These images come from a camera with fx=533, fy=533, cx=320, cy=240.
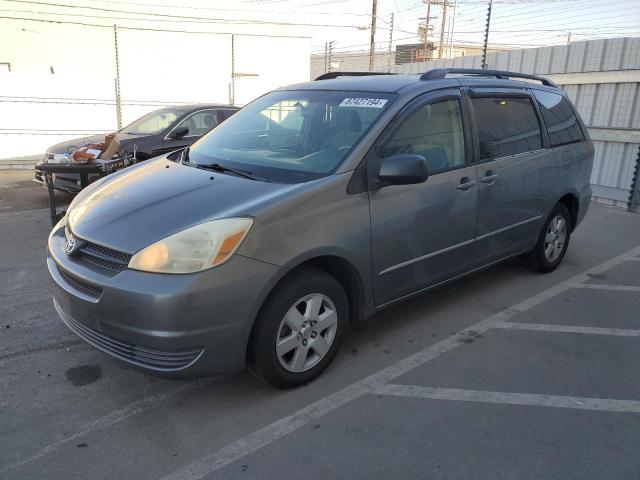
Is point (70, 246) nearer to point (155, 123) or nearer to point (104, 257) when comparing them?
point (104, 257)

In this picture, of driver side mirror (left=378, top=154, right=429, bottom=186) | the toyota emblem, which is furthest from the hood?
driver side mirror (left=378, top=154, right=429, bottom=186)

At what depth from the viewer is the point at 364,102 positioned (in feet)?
12.0

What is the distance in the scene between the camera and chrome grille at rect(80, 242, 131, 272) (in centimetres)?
273

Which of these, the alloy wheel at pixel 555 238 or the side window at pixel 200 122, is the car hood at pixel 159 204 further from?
the side window at pixel 200 122

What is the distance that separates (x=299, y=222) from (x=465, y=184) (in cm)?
158

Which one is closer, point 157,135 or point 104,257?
point 104,257

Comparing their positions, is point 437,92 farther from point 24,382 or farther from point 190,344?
point 24,382

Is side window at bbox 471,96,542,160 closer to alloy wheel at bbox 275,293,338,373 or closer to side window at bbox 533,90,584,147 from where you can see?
side window at bbox 533,90,584,147

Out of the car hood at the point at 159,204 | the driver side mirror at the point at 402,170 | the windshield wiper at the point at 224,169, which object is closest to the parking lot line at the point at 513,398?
the driver side mirror at the point at 402,170

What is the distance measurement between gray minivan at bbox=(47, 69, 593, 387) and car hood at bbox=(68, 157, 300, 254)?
0.01 metres

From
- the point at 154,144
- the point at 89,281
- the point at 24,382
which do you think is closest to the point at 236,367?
the point at 89,281

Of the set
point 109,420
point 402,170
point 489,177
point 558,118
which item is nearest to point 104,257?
point 109,420

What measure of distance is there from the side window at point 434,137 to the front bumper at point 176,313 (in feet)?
4.37

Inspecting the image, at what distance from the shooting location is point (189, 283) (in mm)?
2584
